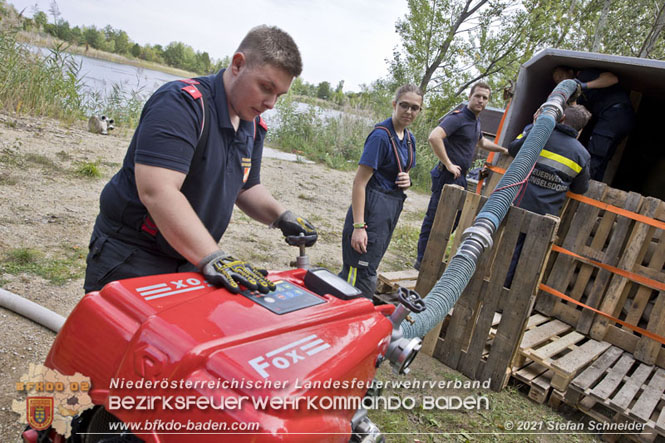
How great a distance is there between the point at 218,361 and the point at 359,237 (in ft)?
7.25

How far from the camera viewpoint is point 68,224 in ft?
14.0

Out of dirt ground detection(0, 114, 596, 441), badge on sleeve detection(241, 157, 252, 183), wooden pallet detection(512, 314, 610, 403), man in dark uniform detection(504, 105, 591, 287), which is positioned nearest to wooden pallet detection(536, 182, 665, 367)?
wooden pallet detection(512, 314, 610, 403)

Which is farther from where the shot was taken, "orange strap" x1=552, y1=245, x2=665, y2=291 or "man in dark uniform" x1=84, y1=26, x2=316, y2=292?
"orange strap" x1=552, y1=245, x2=665, y2=291

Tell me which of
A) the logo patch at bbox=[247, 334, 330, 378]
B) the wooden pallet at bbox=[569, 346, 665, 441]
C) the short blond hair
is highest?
the short blond hair

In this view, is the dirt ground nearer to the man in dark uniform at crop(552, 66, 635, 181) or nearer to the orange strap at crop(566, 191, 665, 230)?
the orange strap at crop(566, 191, 665, 230)

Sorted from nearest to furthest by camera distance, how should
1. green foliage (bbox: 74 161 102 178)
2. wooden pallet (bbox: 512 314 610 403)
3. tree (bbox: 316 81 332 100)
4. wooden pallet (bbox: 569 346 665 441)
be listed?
wooden pallet (bbox: 569 346 665 441)
wooden pallet (bbox: 512 314 610 403)
green foliage (bbox: 74 161 102 178)
tree (bbox: 316 81 332 100)

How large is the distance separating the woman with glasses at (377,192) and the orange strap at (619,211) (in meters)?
1.83

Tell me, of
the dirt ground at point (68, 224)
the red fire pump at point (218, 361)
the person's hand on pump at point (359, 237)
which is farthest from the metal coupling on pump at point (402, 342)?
the person's hand on pump at point (359, 237)

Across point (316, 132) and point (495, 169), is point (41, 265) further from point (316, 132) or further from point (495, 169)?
point (316, 132)

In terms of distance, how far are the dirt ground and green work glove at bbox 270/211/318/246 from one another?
4.55 ft

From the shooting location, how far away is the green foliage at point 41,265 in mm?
3275

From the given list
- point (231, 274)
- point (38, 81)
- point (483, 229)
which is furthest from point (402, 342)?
point (38, 81)

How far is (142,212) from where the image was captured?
1615 millimetres

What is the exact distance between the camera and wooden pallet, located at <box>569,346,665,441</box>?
2.86m
